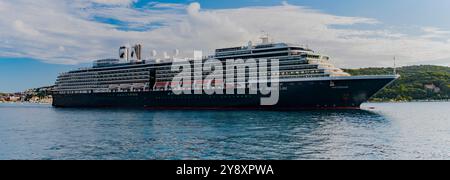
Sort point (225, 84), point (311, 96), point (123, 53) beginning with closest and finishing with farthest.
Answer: point (311, 96) → point (225, 84) → point (123, 53)

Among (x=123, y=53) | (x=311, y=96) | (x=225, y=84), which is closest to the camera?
(x=311, y=96)

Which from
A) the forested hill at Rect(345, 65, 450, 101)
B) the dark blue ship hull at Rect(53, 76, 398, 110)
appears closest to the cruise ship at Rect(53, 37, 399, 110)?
the dark blue ship hull at Rect(53, 76, 398, 110)

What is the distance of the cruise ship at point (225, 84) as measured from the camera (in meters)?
62.5

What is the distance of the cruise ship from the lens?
62531 millimetres

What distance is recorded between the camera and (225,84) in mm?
75562

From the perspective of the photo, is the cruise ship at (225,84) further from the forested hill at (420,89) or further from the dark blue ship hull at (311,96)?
the forested hill at (420,89)

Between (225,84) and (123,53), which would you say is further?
(123,53)

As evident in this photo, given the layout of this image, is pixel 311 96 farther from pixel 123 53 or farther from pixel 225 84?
pixel 123 53

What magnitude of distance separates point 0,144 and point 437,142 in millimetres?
28852

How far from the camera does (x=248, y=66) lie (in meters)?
74.1

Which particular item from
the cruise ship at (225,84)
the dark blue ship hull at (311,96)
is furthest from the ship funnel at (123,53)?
the dark blue ship hull at (311,96)

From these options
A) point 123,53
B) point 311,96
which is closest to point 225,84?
point 311,96

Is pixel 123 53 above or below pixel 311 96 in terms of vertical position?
above
